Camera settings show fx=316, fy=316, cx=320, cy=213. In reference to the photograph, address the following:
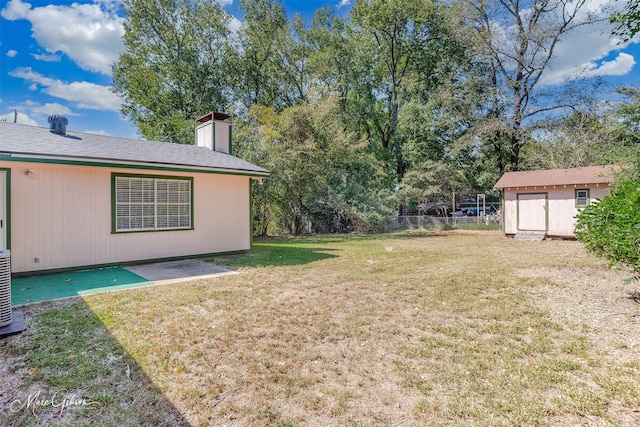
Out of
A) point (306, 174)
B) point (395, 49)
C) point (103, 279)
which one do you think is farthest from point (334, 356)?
point (395, 49)

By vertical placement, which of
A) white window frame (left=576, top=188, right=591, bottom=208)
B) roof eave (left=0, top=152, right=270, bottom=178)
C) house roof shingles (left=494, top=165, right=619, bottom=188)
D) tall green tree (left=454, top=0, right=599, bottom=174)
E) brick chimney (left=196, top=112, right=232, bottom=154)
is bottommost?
white window frame (left=576, top=188, right=591, bottom=208)

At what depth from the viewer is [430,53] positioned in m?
23.1

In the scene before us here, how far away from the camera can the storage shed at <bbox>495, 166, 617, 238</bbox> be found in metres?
12.4

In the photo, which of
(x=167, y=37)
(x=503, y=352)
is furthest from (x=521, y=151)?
(x=167, y=37)

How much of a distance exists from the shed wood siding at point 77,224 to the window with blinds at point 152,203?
0.53 feet

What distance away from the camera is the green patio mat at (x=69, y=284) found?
486cm

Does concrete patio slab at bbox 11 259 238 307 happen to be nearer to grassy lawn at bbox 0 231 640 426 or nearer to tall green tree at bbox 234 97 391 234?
grassy lawn at bbox 0 231 640 426

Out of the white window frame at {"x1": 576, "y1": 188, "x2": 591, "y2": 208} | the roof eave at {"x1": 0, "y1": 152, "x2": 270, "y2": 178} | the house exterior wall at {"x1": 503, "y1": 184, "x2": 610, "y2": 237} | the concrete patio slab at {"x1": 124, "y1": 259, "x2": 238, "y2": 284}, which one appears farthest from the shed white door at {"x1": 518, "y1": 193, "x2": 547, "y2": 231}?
the concrete patio slab at {"x1": 124, "y1": 259, "x2": 238, "y2": 284}

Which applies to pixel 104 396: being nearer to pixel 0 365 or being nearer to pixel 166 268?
pixel 0 365

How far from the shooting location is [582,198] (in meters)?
12.5

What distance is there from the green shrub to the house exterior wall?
8.71 meters

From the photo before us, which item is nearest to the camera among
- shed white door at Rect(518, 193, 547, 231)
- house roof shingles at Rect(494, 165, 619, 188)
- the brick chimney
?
the brick chimney

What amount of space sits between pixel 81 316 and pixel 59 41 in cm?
1691

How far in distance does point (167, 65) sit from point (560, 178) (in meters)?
24.5
